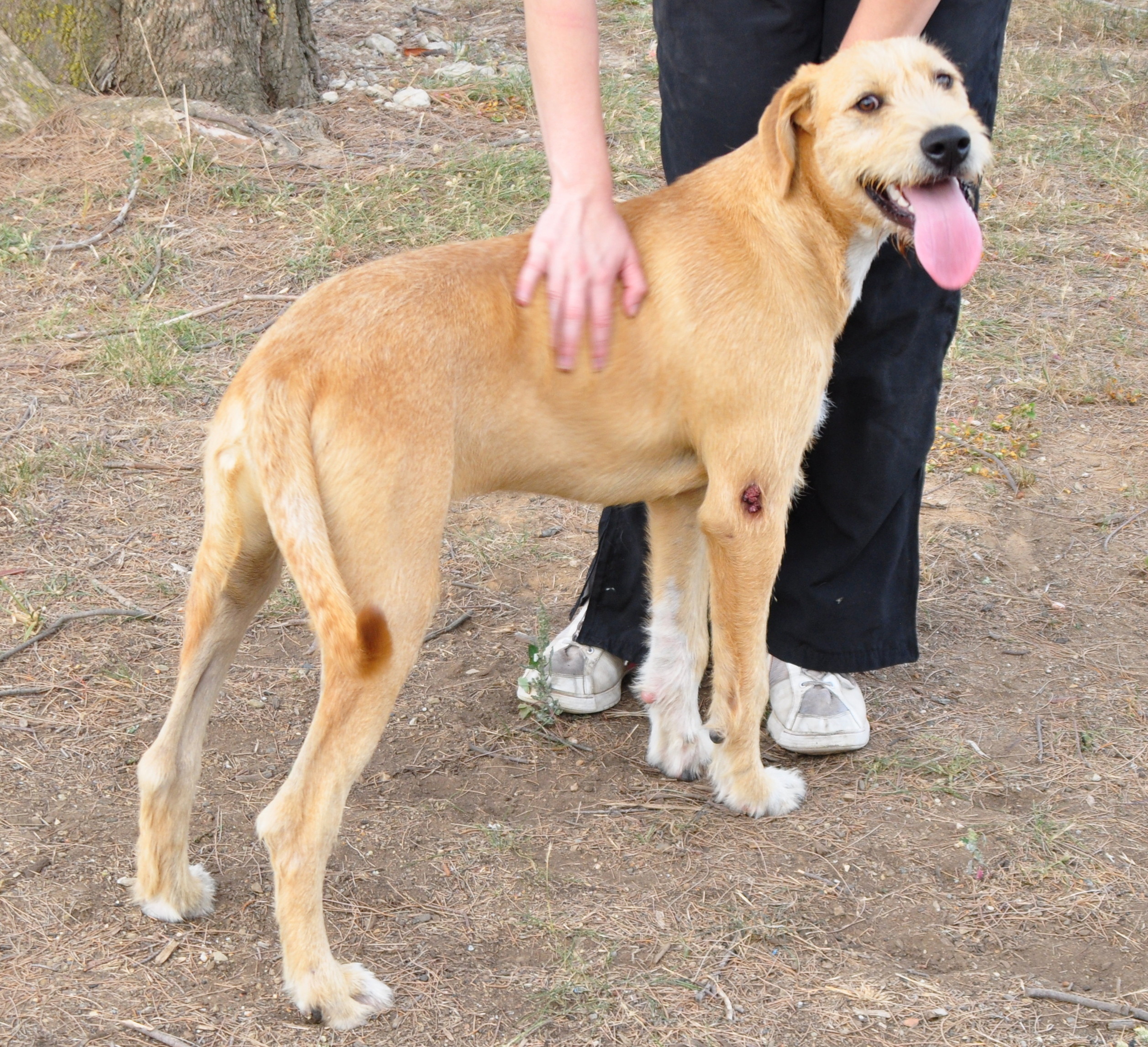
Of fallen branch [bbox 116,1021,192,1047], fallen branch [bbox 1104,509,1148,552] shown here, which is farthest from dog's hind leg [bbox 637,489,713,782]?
fallen branch [bbox 1104,509,1148,552]

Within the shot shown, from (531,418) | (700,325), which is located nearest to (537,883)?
(531,418)

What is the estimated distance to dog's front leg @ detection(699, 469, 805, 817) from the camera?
298 centimetres

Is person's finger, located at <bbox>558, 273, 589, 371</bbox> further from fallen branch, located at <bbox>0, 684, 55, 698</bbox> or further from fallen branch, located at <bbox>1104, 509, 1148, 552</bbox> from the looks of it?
fallen branch, located at <bbox>1104, 509, 1148, 552</bbox>

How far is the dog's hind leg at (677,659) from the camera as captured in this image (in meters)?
3.48

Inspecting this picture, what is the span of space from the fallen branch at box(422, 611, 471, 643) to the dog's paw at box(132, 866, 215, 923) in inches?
53.2

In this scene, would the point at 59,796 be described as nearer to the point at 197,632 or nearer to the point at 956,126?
the point at 197,632

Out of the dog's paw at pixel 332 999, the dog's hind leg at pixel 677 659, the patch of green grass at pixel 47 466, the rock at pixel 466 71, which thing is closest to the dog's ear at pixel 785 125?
the dog's hind leg at pixel 677 659

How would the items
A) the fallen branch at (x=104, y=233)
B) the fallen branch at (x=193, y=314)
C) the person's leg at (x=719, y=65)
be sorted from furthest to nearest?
the fallen branch at (x=104, y=233) → the fallen branch at (x=193, y=314) → the person's leg at (x=719, y=65)

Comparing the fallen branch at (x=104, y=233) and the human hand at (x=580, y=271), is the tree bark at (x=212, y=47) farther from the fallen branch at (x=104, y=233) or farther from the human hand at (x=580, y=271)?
the human hand at (x=580, y=271)

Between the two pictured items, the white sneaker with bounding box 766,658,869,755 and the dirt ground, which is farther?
the white sneaker with bounding box 766,658,869,755

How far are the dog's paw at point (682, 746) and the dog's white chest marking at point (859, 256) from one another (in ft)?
4.15

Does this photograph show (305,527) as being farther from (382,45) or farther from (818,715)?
(382,45)

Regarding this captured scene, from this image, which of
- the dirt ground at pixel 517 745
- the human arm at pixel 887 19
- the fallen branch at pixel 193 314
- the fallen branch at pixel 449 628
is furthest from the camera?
the fallen branch at pixel 193 314

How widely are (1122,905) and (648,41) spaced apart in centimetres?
774
